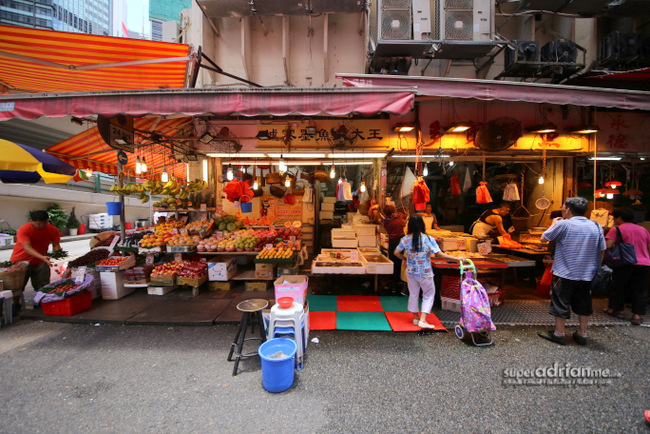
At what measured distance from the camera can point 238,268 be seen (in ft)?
24.9

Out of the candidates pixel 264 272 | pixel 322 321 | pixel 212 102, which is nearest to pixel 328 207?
pixel 264 272

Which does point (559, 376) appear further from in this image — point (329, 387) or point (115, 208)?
point (115, 208)

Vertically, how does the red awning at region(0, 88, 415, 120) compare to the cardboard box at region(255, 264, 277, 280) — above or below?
above

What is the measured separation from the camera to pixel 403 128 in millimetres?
6766

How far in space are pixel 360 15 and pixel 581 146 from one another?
23.4ft

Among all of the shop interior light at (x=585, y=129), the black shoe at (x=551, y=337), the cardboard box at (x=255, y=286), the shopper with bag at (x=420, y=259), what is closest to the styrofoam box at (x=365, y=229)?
the shopper with bag at (x=420, y=259)

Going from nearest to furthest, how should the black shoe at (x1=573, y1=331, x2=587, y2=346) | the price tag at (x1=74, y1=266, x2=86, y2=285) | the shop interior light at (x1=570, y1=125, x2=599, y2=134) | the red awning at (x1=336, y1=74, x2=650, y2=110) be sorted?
1. the black shoe at (x1=573, y1=331, x2=587, y2=346)
2. the red awning at (x1=336, y1=74, x2=650, y2=110)
3. the price tag at (x1=74, y1=266, x2=86, y2=285)
4. the shop interior light at (x1=570, y1=125, x2=599, y2=134)

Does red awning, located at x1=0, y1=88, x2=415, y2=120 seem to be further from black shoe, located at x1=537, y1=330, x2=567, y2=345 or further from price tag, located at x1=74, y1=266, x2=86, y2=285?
black shoe, located at x1=537, y1=330, x2=567, y2=345

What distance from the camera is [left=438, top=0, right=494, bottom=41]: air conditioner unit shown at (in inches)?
241

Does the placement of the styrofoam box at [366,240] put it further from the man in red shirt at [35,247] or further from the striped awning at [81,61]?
the man in red shirt at [35,247]

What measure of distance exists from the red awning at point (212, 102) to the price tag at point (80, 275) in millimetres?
3112

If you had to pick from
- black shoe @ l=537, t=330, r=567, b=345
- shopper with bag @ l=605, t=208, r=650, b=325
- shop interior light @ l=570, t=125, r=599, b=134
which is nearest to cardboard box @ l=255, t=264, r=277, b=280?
black shoe @ l=537, t=330, r=567, b=345

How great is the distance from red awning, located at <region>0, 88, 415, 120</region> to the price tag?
3112 mm

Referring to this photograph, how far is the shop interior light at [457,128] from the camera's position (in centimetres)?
649
